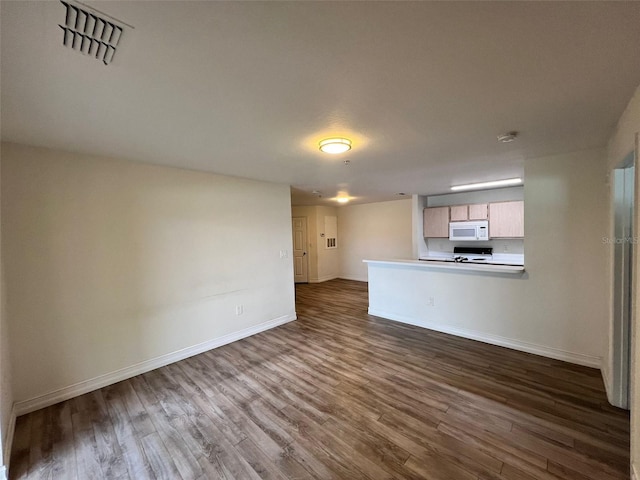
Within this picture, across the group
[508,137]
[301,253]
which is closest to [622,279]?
[508,137]

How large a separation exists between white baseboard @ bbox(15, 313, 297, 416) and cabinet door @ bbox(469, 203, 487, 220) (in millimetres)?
4713

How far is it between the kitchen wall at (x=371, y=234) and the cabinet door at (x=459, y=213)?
132 centimetres

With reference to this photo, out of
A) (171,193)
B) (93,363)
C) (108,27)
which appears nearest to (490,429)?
(108,27)

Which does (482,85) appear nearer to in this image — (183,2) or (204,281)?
(183,2)

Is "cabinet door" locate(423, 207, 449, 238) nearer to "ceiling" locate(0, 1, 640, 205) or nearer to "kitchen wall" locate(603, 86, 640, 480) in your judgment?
"ceiling" locate(0, 1, 640, 205)

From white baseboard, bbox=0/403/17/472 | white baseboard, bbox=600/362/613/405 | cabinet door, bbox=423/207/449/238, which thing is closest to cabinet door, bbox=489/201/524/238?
cabinet door, bbox=423/207/449/238

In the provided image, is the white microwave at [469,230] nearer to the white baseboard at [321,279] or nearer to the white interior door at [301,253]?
the white baseboard at [321,279]

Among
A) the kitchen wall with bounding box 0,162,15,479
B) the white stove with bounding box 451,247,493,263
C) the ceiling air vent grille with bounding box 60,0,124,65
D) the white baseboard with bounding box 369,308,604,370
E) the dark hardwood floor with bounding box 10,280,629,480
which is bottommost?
the dark hardwood floor with bounding box 10,280,629,480

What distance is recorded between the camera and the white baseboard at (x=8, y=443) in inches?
63.7

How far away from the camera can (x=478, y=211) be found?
5250 mm

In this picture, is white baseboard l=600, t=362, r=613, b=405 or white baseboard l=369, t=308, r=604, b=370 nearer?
white baseboard l=600, t=362, r=613, b=405

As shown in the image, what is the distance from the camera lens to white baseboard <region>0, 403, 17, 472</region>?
162 cm

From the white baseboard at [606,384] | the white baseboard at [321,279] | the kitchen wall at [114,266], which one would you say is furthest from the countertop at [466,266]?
the white baseboard at [321,279]

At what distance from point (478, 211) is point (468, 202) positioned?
19.2 inches
